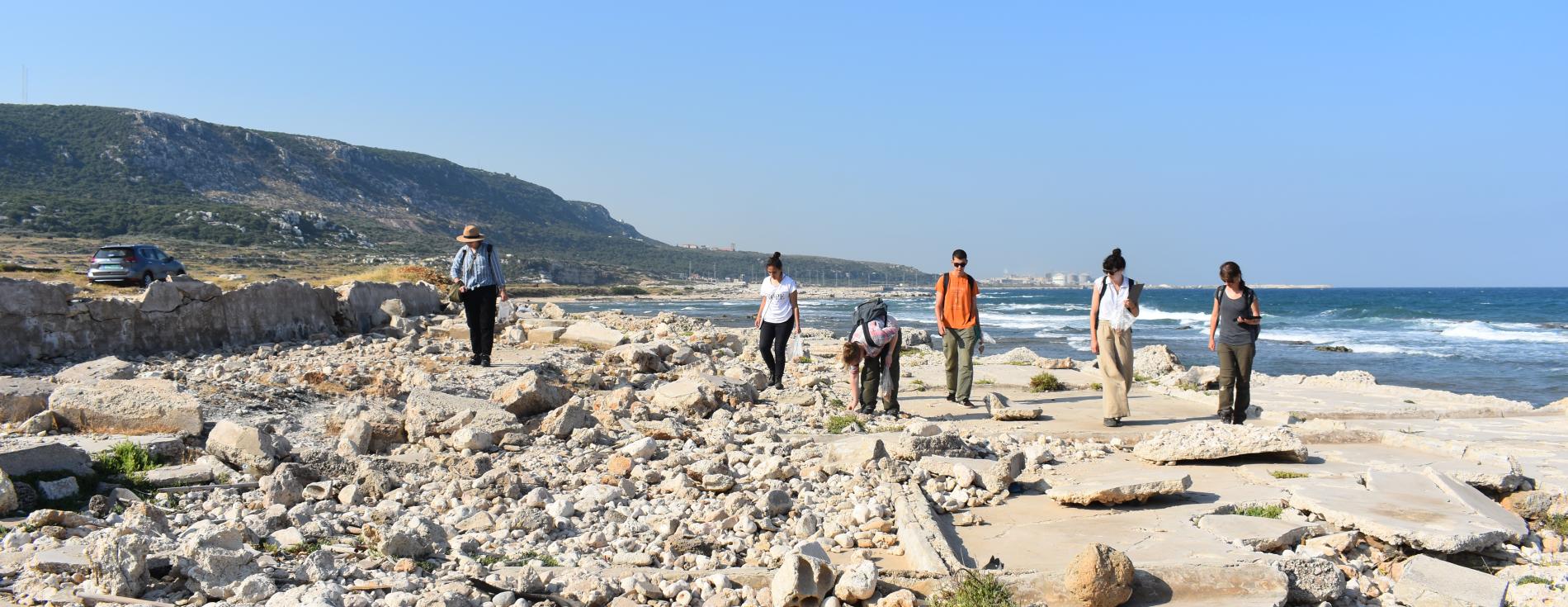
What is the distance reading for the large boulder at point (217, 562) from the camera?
358cm

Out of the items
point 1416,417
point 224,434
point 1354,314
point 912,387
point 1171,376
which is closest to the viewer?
point 224,434

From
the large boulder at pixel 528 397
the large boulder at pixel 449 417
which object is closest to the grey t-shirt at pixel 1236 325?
the large boulder at pixel 528 397

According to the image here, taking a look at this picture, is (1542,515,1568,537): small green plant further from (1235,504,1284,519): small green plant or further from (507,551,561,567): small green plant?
(507,551,561,567): small green plant

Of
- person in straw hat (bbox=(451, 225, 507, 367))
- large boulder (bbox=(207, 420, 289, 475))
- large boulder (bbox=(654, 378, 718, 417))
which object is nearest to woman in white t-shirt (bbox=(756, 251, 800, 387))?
large boulder (bbox=(654, 378, 718, 417))

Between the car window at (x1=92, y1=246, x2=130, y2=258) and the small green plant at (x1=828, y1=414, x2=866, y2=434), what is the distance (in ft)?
63.7

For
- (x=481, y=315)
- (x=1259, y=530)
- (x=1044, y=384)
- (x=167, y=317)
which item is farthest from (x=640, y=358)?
(x=1259, y=530)

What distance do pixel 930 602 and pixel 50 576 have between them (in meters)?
3.57

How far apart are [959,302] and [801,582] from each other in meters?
5.42

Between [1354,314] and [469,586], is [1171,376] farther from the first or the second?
[1354,314]

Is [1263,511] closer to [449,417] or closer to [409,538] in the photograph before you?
[409,538]

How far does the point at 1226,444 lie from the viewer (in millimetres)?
6180

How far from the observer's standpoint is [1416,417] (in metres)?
8.66

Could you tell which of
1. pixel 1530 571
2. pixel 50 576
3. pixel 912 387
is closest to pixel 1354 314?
pixel 912 387

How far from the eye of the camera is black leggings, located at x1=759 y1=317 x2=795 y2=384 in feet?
32.5
